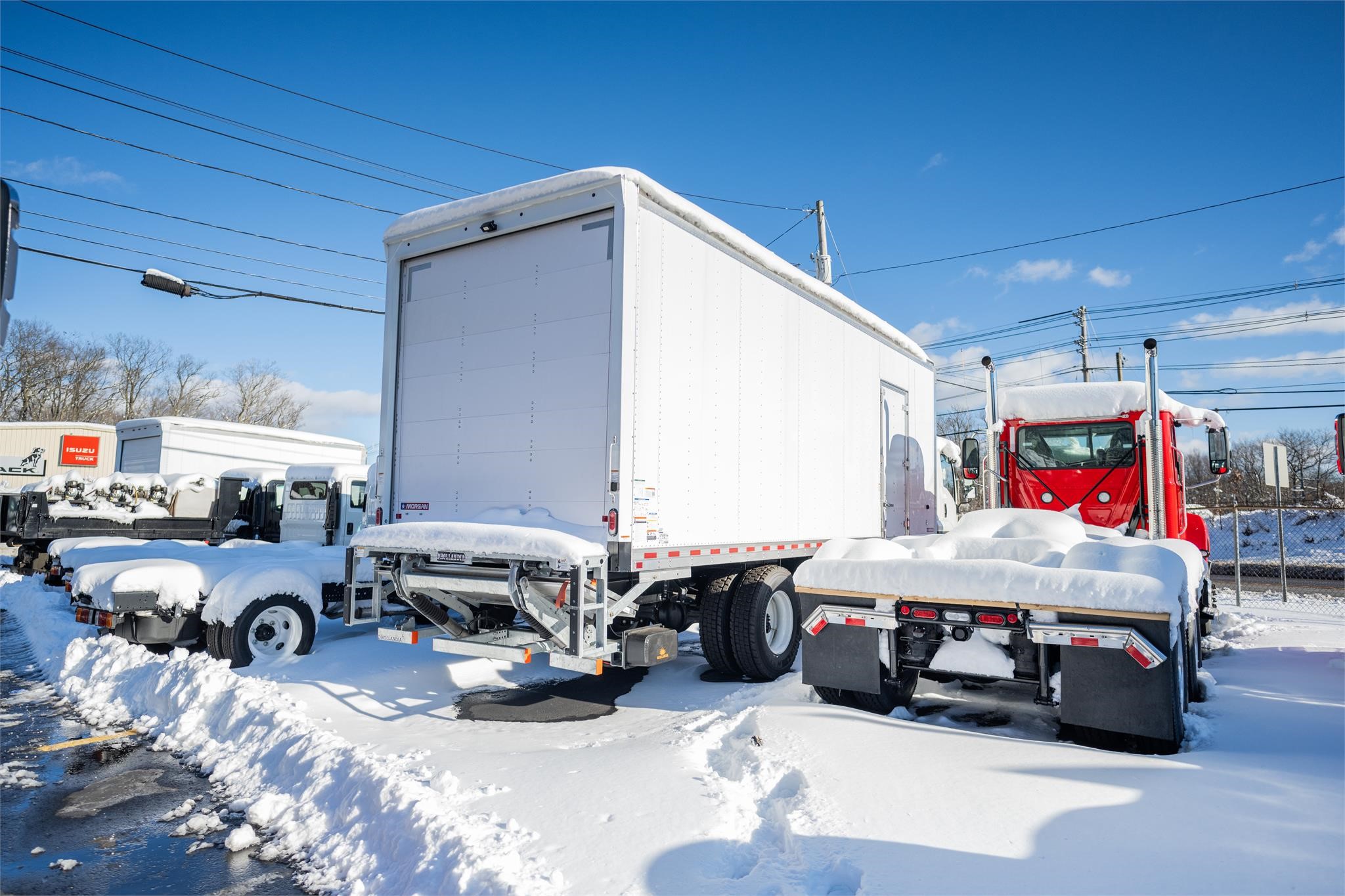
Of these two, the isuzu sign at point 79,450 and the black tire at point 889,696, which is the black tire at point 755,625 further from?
the isuzu sign at point 79,450

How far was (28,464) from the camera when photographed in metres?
34.4

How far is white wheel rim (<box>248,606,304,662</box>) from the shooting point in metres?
7.96

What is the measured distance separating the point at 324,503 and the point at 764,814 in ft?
35.2

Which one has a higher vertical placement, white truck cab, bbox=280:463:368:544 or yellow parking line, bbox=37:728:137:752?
white truck cab, bbox=280:463:368:544

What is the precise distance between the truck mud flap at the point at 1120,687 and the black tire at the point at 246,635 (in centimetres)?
712

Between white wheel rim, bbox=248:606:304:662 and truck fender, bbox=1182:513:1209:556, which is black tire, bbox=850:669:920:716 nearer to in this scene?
truck fender, bbox=1182:513:1209:556

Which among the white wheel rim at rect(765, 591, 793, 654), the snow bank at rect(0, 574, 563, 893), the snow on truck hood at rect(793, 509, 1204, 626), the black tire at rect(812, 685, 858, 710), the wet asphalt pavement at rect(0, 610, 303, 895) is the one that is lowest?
the wet asphalt pavement at rect(0, 610, 303, 895)

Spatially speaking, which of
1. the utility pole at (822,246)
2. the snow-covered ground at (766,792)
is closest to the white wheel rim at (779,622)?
the snow-covered ground at (766,792)

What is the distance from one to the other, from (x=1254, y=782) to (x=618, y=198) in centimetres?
516

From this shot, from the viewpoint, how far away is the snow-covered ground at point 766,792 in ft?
10.6

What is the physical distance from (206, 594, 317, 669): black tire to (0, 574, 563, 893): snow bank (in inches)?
16.1

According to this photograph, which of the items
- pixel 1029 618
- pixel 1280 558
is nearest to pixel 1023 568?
pixel 1029 618

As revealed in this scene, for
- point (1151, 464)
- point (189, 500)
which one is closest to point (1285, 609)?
point (1151, 464)

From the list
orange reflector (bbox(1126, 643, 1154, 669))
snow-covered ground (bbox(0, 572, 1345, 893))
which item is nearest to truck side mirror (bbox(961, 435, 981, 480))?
snow-covered ground (bbox(0, 572, 1345, 893))
